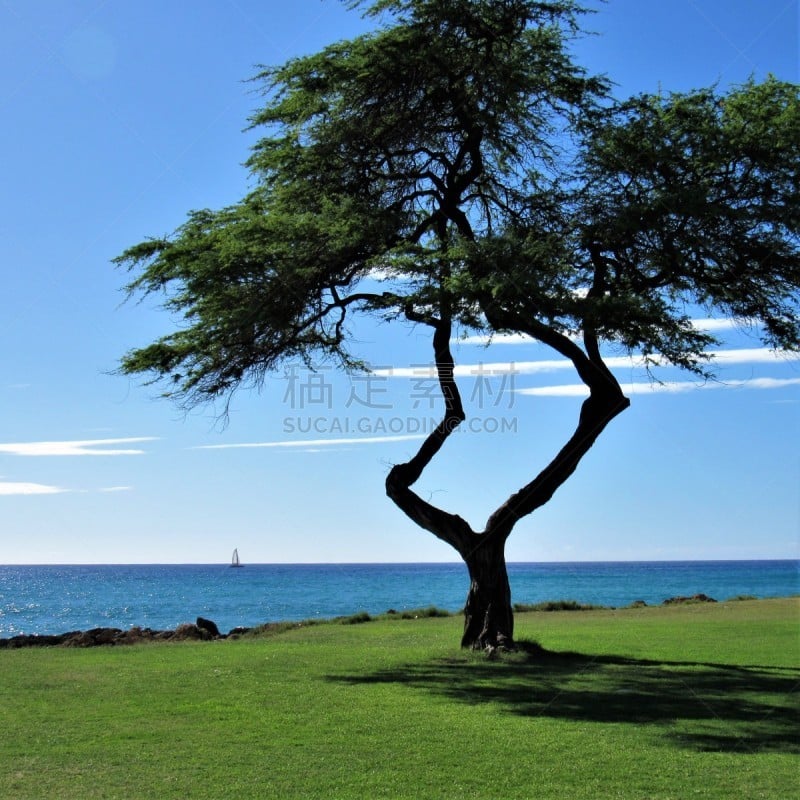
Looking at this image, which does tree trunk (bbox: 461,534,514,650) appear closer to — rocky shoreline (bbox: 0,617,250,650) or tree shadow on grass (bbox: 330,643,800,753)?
tree shadow on grass (bbox: 330,643,800,753)

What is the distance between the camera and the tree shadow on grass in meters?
11.2

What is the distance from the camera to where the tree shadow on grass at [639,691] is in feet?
36.7

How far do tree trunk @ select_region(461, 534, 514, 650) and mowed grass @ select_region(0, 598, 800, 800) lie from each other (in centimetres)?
62

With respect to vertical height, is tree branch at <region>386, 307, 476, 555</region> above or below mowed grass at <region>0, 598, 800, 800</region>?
above

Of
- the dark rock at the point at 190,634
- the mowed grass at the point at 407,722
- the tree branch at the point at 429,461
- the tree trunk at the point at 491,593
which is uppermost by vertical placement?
the tree branch at the point at 429,461

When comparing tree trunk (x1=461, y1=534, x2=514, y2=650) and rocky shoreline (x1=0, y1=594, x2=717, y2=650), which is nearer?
tree trunk (x1=461, y1=534, x2=514, y2=650)

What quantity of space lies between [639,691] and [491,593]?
14.6 feet

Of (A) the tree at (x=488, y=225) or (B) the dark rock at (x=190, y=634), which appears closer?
(A) the tree at (x=488, y=225)

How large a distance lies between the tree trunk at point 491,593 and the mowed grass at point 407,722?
0.62 metres

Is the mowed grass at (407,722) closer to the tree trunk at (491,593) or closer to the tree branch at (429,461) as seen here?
the tree trunk at (491,593)

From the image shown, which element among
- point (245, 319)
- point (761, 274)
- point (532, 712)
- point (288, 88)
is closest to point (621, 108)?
point (761, 274)

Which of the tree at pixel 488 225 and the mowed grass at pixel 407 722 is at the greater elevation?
the tree at pixel 488 225

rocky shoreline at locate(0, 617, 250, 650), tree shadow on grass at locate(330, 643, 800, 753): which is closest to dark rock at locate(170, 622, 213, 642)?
rocky shoreline at locate(0, 617, 250, 650)

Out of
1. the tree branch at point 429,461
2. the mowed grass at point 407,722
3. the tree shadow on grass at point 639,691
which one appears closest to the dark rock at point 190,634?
the mowed grass at point 407,722
